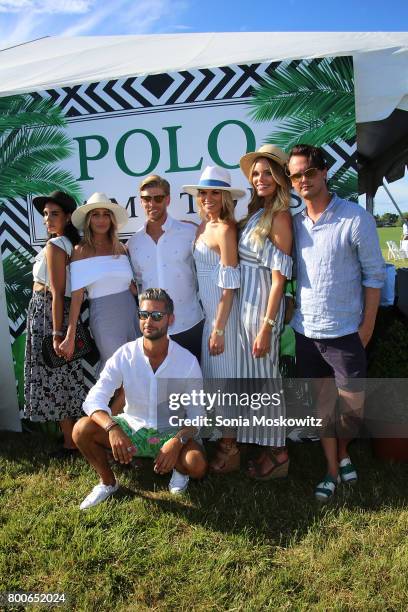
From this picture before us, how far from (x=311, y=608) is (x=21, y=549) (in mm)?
1455

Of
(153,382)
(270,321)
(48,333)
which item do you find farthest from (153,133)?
(153,382)

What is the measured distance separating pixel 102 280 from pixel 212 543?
5.67 feet

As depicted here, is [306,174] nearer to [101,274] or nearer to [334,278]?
[334,278]

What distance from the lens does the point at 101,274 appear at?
3.15 metres

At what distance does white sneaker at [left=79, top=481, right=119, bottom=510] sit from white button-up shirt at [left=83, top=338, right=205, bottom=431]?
1.37 feet

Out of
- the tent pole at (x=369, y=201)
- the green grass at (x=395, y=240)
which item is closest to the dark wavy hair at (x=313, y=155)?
the green grass at (x=395, y=240)

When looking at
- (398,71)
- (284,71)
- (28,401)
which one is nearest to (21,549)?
(28,401)

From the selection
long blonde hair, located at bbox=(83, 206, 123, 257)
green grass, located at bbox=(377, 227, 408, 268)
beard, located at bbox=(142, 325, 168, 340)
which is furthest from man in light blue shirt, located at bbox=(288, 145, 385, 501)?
green grass, located at bbox=(377, 227, 408, 268)

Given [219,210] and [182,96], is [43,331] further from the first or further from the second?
[182,96]

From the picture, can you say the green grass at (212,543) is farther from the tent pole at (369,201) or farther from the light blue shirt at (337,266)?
the tent pole at (369,201)

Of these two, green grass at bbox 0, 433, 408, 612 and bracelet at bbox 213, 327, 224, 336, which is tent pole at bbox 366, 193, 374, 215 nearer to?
green grass at bbox 0, 433, 408, 612

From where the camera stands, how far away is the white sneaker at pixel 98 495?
2771 millimetres

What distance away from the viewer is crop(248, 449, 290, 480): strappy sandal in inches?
120

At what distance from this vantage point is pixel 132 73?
366 cm
